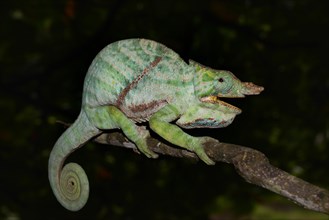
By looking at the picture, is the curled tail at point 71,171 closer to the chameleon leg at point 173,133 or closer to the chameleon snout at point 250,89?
the chameleon leg at point 173,133

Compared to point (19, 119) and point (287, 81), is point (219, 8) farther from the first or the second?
point (19, 119)

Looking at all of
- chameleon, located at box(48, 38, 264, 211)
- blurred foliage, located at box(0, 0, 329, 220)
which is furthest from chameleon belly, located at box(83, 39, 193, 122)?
blurred foliage, located at box(0, 0, 329, 220)

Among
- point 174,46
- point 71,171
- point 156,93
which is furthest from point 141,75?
point 174,46

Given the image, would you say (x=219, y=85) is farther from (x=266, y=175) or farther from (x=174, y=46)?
(x=174, y=46)

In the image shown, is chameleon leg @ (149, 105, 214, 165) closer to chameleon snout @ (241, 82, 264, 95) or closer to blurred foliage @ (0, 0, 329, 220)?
chameleon snout @ (241, 82, 264, 95)

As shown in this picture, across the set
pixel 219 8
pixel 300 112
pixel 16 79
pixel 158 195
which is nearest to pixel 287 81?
pixel 300 112
